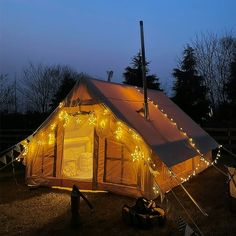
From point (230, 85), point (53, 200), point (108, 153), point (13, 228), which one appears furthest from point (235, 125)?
point (13, 228)

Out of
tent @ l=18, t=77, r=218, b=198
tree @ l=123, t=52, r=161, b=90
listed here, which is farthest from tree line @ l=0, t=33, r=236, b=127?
tent @ l=18, t=77, r=218, b=198

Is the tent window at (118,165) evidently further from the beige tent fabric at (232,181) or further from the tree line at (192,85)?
the tree line at (192,85)

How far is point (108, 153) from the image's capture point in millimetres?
6656

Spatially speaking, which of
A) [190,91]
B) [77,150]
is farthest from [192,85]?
[77,150]

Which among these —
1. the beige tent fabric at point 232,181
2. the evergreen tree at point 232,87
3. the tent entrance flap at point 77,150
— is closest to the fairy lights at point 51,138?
the tent entrance flap at point 77,150

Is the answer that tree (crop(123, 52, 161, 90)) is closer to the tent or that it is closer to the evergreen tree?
the evergreen tree

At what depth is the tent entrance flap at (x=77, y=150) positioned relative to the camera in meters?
7.32

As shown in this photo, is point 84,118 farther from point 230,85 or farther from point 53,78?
point 53,78

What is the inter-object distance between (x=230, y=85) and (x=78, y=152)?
14287mm

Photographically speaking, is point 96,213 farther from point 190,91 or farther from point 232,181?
point 190,91

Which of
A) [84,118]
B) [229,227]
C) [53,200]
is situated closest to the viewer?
[229,227]

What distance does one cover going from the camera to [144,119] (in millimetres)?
6969

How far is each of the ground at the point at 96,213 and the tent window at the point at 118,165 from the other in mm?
308

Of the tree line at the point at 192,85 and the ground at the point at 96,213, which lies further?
the tree line at the point at 192,85
